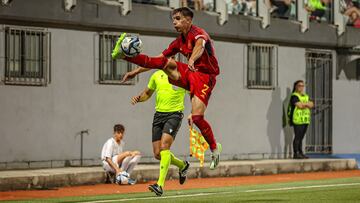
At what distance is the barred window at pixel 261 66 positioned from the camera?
2897cm

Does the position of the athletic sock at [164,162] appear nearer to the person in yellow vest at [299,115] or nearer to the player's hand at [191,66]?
the player's hand at [191,66]

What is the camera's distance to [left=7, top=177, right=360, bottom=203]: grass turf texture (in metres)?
15.9

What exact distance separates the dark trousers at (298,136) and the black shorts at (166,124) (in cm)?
1135

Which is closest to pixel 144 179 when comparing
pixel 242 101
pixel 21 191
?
Answer: pixel 21 191

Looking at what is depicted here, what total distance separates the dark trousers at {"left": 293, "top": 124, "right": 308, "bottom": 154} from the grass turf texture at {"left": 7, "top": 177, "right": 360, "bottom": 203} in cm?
841

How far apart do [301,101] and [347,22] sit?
15.3ft

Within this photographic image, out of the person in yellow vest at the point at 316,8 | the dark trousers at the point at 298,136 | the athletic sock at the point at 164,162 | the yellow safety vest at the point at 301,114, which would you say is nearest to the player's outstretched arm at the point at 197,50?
the athletic sock at the point at 164,162

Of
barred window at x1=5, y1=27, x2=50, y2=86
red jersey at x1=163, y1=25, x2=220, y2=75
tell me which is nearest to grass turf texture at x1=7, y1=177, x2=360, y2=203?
red jersey at x1=163, y1=25, x2=220, y2=75

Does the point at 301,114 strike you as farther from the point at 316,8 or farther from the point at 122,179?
the point at 122,179

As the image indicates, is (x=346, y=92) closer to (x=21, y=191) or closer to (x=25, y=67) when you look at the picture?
(x=25, y=67)

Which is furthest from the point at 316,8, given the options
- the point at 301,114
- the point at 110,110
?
the point at 110,110

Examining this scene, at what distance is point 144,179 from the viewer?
22.2 m

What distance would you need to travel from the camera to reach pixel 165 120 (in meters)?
17.4

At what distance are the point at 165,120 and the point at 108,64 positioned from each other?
7932mm
